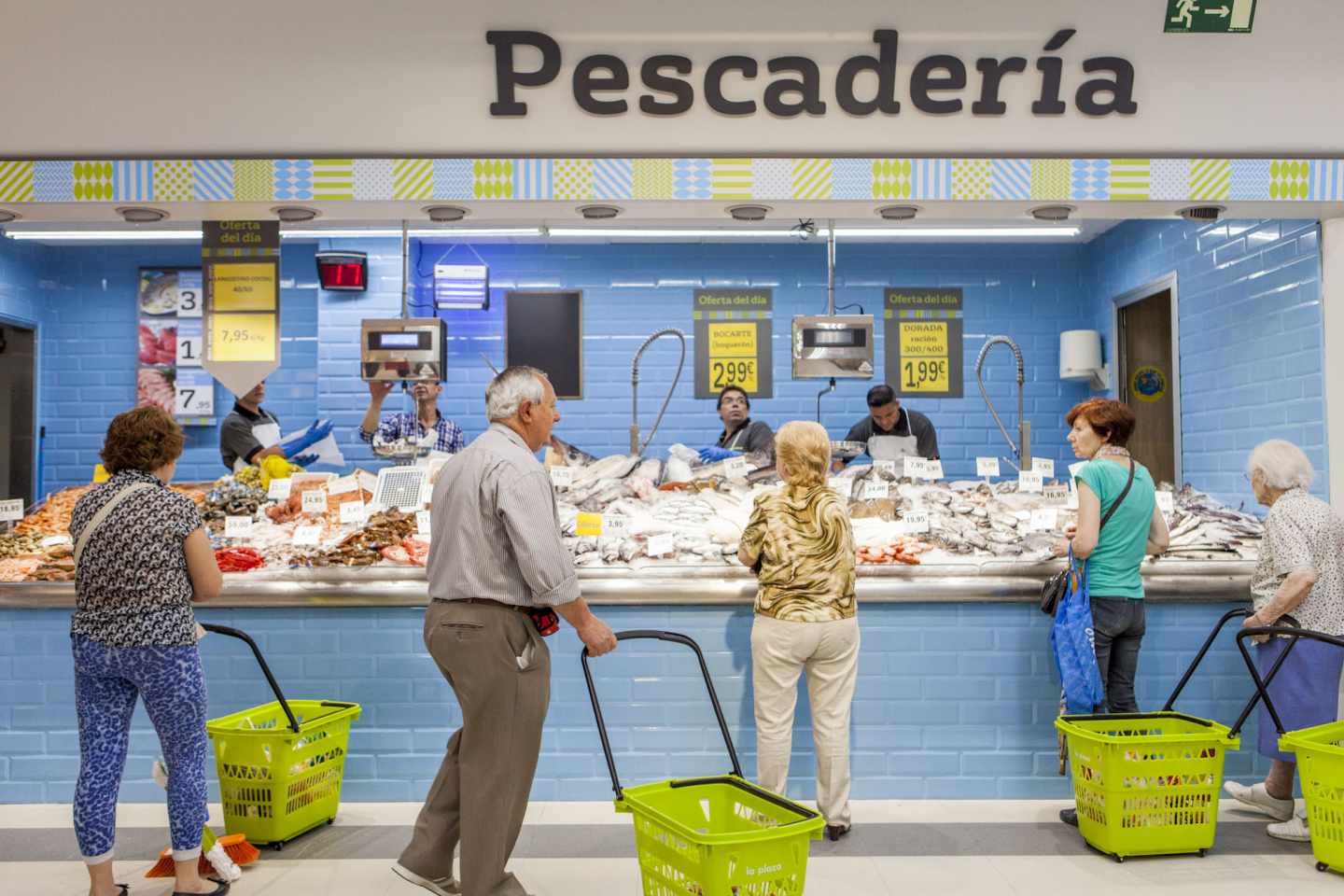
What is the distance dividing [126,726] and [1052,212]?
436 cm

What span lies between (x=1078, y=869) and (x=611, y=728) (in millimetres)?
1911

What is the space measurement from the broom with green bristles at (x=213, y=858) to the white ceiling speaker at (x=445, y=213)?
2621mm

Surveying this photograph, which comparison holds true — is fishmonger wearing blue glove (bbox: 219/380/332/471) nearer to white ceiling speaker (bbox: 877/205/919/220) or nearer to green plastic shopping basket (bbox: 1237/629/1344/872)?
white ceiling speaker (bbox: 877/205/919/220)

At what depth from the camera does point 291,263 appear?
9.05 m

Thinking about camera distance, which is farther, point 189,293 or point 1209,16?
point 189,293

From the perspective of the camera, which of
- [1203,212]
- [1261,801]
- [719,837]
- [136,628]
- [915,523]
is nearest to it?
[719,837]

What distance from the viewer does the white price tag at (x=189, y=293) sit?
902cm

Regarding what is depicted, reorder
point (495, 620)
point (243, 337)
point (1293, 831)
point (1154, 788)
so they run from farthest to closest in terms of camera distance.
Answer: point (243, 337) → point (1293, 831) → point (1154, 788) → point (495, 620)

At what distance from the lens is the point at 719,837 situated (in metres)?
2.63

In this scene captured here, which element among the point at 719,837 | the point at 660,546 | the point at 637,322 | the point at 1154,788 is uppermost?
the point at 637,322

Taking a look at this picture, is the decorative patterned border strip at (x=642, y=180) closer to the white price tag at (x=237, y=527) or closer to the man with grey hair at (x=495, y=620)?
the white price tag at (x=237, y=527)

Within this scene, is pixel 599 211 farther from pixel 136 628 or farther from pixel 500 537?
pixel 136 628

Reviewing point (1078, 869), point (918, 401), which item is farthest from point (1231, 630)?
point (918, 401)

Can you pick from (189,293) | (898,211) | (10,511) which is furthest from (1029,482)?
(189,293)
